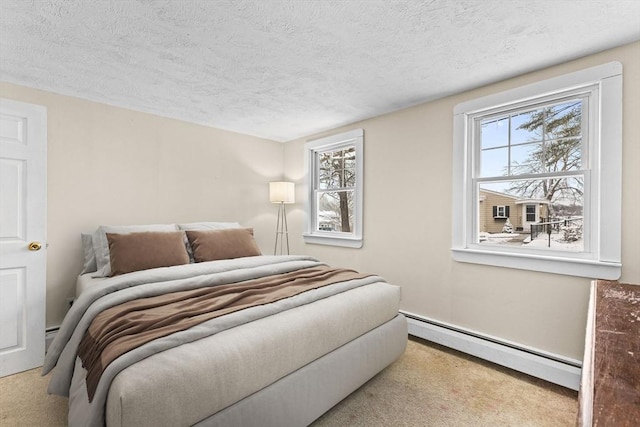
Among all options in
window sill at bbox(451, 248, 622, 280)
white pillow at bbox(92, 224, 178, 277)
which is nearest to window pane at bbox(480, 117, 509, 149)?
window sill at bbox(451, 248, 622, 280)

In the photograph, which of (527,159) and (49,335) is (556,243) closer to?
(527,159)

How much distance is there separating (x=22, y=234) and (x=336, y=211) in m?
2.99

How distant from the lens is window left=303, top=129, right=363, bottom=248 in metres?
3.62

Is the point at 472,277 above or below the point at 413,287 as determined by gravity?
above

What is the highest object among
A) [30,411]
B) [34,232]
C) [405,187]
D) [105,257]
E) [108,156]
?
[108,156]

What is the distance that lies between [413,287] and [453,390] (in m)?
1.05

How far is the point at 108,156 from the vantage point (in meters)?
3.02

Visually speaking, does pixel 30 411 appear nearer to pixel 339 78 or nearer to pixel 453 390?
pixel 453 390

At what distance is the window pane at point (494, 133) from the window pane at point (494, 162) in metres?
0.05

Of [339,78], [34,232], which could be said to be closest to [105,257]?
[34,232]

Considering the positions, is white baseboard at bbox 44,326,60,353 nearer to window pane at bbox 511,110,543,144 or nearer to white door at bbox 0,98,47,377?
white door at bbox 0,98,47,377

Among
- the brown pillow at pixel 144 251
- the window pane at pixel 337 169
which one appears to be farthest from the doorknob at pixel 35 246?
the window pane at pixel 337 169

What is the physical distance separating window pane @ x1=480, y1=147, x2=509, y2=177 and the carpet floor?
157 centimetres

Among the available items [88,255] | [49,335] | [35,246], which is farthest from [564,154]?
[49,335]
